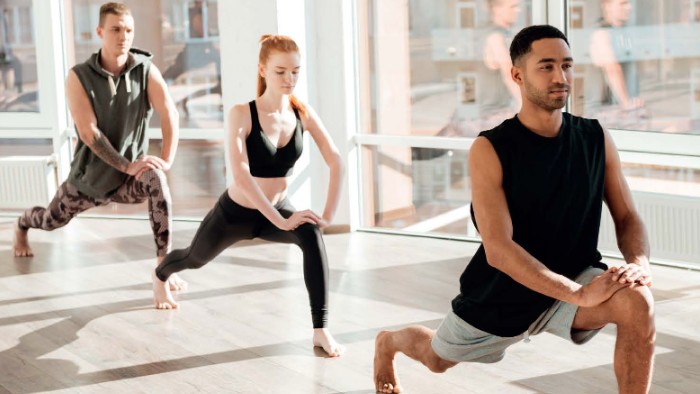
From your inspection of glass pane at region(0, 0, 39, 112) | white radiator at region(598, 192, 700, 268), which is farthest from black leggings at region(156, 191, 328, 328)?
glass pane at region(0, 0, 39, 112)

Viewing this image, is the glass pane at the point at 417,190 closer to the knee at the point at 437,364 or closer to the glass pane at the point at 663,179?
the glass pane at the point at 663,179

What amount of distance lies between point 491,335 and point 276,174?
138 centimetres

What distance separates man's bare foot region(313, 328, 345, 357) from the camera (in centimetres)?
407

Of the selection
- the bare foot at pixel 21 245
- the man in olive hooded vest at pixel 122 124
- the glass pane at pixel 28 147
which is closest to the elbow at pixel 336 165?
the man in olive hooded vest at pixel 122 124

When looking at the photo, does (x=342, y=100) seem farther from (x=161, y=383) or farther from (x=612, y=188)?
(x=612, y=188)

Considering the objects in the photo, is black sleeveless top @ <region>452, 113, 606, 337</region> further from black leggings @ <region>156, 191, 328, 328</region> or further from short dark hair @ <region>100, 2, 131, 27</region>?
short dark hair @ <region>100, 2, 131, 27</region>

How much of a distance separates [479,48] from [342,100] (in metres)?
0.89

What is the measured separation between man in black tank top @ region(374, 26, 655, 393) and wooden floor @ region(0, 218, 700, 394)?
0.61 metres

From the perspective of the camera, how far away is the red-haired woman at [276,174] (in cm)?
405

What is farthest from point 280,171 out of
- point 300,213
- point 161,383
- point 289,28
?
point 289,28

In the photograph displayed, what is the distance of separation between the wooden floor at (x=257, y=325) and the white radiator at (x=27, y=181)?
1.30 metres

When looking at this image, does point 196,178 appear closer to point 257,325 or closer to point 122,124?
point 122,124

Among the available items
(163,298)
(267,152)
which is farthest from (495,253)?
(163,298)

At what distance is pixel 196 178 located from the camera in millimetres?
7500
